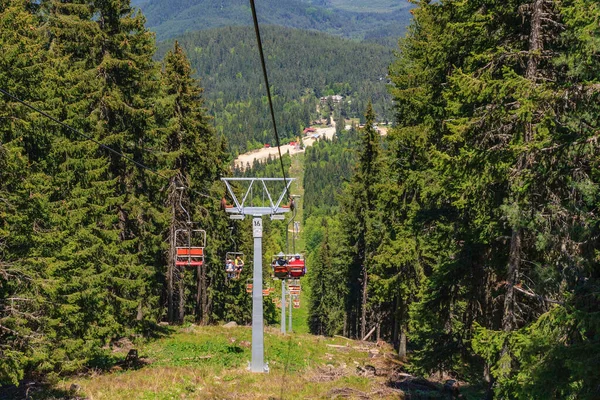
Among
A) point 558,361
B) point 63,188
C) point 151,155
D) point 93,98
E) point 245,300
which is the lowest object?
point 245,300

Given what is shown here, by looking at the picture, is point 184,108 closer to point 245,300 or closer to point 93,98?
point 93,98

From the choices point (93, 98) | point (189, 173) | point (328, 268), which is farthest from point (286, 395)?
point (328, 268)

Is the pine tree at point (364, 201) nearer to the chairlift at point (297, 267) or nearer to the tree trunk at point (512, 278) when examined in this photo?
the chairlift at point (297, 267)

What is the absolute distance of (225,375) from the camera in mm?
16172

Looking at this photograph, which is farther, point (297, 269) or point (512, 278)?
point (297, 269)

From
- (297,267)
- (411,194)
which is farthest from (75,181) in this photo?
(411,194)

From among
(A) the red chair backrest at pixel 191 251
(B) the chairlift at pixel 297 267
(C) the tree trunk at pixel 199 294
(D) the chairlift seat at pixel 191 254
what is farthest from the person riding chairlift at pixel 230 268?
(C) the tree trunk at pixel 199 294

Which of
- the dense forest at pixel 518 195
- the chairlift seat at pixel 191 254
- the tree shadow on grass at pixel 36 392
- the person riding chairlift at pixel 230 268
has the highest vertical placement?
the dense forest at pixel 518 195

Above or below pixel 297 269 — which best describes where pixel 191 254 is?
above

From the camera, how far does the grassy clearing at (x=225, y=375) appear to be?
13.6 m

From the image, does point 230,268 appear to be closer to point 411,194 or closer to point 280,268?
point 280,268

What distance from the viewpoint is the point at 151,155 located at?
20875 millimetres

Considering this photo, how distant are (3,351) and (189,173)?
52.9 feet

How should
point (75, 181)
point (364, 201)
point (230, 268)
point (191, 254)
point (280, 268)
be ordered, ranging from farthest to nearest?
point (364, 201), point (230, 268), point (191, 254), point (280, 268), point (75, 181)
